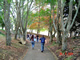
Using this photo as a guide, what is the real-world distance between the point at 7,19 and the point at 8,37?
5.97ft

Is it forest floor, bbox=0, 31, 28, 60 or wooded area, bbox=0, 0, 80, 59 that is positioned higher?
wooded area, bbox=0, 0, 80, 59

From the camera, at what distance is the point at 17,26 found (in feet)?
43.3

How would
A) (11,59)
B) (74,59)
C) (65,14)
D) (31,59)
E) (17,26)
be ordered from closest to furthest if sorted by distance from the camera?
(74,59) < (11,59) < (31,59) < (17,26) < (65,14)

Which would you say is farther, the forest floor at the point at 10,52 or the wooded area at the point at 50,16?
the wooded area at the point at 50,16

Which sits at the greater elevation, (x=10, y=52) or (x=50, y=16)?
(x=50, y=16)

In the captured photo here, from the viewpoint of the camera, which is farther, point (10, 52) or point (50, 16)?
point (50, 16)

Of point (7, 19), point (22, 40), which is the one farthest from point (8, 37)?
point (22, 40)

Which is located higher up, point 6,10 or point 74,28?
point 6,10

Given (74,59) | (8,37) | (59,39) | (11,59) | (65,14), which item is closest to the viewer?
(74,59)

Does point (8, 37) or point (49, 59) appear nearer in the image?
point (49, 59)

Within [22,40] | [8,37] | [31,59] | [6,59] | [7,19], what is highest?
[7,19]

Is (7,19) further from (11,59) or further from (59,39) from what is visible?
(59,39)

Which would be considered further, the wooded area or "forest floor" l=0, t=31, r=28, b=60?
the wooded area

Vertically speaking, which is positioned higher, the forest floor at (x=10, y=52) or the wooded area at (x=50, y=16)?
the wooded area at (x=50, y=16)
